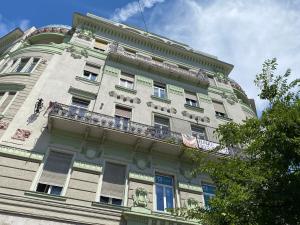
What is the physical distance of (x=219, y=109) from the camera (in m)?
21.4

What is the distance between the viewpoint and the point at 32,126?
46.4ft

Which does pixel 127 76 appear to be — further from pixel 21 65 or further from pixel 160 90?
pixel 21 65

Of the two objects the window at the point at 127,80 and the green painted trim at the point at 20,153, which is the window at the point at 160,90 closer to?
the window at the point at 127,80

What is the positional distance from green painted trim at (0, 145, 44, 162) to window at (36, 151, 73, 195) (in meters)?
0.48

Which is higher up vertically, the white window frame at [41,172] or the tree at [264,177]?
the white window frame at [41,172]

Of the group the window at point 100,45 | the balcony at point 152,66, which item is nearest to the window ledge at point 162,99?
the balcony at point 152,66

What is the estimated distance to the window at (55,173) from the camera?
12.0 metres

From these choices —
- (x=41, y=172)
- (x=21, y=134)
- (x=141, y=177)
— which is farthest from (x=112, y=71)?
(x=41, y=172)

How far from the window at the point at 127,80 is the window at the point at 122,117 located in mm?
2617

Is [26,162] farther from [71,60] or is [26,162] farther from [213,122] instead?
[213,122]

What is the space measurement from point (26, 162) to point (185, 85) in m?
13.2

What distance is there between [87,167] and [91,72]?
831 centimetres

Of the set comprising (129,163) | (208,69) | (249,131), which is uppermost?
(208,69)

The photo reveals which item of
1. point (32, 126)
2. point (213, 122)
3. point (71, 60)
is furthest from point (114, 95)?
point (213, 122)
